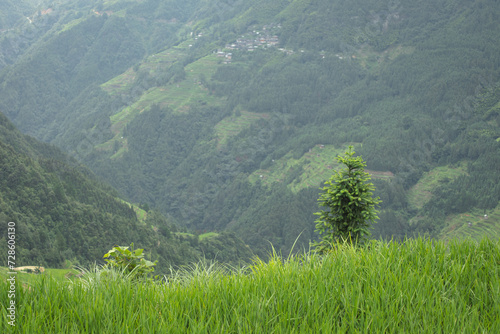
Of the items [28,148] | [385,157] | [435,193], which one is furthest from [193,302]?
[385,157]

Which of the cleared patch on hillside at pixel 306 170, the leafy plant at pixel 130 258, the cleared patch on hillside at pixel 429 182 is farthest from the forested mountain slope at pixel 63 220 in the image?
the cleared patch on hillside at pixel 429 182

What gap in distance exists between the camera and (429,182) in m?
125

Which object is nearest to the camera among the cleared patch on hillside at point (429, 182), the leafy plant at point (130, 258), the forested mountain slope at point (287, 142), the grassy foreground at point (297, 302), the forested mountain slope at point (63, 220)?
the grassy foreground at point (297, 302)

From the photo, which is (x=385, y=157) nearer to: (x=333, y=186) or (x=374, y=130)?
(x=374, y=130)

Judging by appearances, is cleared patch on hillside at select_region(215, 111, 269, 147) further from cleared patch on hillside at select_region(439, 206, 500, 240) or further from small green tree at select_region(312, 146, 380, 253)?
small green tree at select_region(312, 146, 380, 253)

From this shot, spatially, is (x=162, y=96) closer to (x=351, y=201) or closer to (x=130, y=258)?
(x=351, y=201)

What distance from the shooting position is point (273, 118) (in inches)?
7003

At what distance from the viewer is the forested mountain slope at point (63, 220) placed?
4366 centimetres

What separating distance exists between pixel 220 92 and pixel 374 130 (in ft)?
252

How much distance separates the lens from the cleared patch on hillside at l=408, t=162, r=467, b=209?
117 metres

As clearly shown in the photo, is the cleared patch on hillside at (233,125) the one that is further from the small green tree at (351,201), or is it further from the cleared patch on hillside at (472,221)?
the small green tree at (351,201)

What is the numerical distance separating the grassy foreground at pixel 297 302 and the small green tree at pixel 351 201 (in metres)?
7.40

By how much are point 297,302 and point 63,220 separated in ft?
193

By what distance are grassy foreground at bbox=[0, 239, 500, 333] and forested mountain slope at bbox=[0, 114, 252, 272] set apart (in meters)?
36.4
